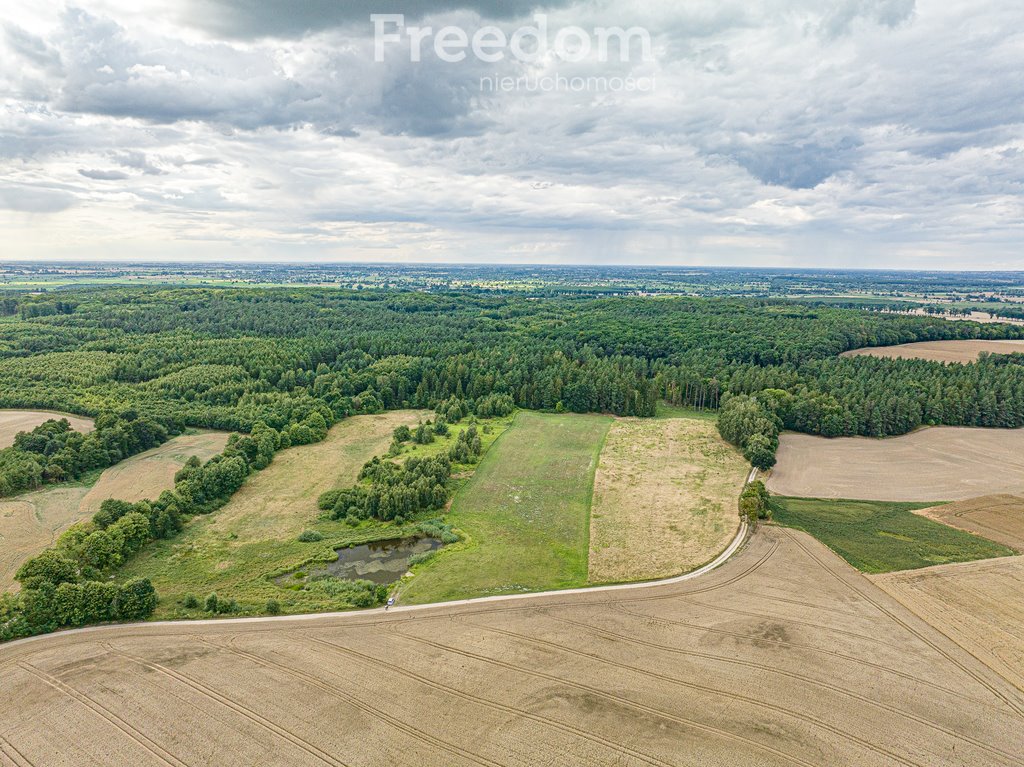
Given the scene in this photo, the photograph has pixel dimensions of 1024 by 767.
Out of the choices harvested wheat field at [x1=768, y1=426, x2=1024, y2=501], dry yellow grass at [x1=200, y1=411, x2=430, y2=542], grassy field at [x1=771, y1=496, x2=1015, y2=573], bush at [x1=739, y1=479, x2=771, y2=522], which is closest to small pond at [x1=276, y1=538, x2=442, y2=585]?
dry yellow grass at [x1=200, y1=411, x2=430, y2=542]

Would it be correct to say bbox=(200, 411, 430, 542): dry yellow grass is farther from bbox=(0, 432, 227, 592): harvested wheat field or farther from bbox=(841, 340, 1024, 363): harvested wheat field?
bbox=(841, 340, 1024, 363): harvested wheat field

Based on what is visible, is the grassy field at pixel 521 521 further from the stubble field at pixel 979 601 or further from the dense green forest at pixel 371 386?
the stubble field at pixel 979 601

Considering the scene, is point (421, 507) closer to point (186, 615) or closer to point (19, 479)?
point (186, 615)

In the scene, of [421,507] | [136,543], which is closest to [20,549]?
[136,543]

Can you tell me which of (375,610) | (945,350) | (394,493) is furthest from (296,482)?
(945,350)

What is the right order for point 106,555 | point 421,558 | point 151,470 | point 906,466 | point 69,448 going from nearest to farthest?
point 106,555 → point 421,558 → point 69,448 → point 151,470 → point 906,466

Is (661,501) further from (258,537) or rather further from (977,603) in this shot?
(258,537)
